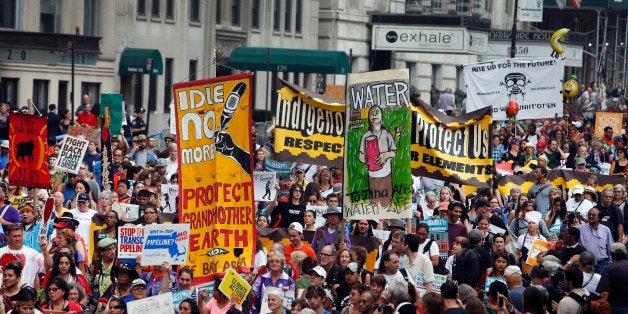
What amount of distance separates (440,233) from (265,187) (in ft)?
11.1

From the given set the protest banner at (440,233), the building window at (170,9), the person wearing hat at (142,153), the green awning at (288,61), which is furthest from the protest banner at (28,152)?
the building window at (170,9)

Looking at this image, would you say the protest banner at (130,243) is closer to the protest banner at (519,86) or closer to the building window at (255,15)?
the protest banner at (519,86)

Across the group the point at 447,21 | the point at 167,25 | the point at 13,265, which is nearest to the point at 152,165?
the point at 13,265

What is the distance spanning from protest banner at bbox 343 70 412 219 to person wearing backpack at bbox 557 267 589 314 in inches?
104

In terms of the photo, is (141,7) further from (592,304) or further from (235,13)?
(592,304)

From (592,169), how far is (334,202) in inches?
281

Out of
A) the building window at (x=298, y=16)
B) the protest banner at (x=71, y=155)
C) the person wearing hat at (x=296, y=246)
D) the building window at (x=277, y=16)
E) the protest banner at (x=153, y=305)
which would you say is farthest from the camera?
the building window at (x=298, y=16)

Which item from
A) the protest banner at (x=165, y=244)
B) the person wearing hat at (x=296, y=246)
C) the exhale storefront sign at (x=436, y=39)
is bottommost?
the person wearing hat at (x=296, y=246)

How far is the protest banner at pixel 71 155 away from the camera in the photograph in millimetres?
21328

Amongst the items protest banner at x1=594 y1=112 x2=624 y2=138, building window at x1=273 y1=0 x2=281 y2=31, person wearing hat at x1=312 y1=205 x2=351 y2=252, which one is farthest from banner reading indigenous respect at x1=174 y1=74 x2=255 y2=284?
building window at x1=273 y1=0 x2=281 y2=31

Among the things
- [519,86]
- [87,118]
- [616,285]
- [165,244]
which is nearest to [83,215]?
[165,244]

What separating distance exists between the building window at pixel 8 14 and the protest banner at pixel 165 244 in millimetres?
26766

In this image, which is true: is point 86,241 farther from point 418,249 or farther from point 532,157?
point 532,157

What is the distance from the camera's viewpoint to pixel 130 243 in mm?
15336
